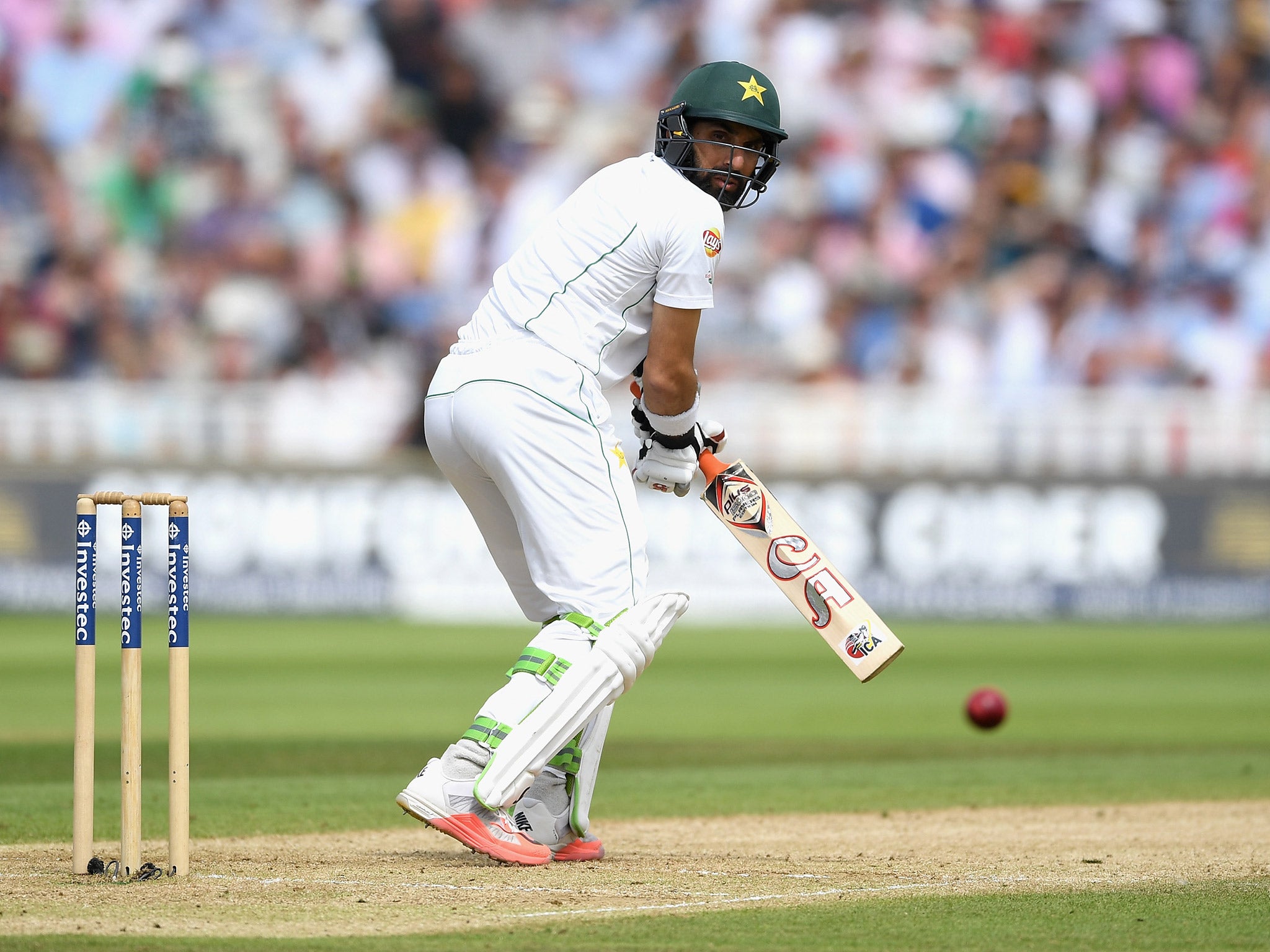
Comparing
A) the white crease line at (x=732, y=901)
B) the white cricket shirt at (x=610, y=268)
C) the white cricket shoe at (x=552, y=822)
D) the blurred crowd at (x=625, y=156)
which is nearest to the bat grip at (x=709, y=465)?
the white cricket shirt at (x=610, y=268)

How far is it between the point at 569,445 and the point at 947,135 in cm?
1210

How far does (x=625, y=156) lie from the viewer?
51.0 feet

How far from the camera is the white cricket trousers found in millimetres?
4172

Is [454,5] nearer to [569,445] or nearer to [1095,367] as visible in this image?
[1095,367]

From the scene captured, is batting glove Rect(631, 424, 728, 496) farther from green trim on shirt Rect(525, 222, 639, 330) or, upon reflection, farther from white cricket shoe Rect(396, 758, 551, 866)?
white cricket shoe Rect(396, 758, 551, 866)

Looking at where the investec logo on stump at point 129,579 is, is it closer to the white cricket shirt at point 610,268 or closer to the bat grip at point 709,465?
the white cricket shirt at point 610,268

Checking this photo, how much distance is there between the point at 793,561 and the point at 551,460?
773 mm

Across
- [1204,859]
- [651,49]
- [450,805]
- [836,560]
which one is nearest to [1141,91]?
[651,49]

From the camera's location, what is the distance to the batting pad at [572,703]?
4.08 meters

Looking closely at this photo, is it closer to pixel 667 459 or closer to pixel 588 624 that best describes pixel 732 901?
pixel 588 624

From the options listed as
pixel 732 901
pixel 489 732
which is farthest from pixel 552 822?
pixel 732 901

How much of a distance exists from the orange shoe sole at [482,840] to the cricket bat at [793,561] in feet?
2.88

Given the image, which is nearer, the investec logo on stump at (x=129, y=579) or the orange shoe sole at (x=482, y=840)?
the investec logo on stump at (x=129, y=579)

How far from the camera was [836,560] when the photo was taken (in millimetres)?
13469
